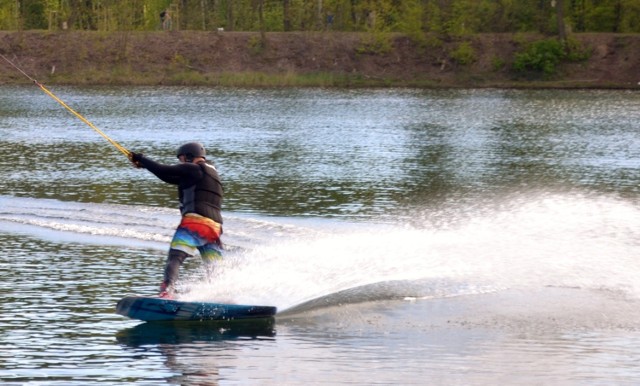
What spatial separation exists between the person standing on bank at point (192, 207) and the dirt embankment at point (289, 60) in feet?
180

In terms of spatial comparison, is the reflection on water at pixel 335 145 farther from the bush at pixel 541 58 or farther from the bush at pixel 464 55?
the bush at pixel 464 55

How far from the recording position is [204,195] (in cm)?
1204

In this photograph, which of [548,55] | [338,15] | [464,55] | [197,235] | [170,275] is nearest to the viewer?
[170,275]

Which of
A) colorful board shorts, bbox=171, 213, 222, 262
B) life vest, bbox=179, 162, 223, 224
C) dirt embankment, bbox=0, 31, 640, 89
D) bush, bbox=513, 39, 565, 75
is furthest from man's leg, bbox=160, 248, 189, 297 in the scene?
bush, bbox=513, 39, 565, 75

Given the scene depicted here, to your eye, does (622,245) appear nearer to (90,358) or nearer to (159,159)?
(90,358)

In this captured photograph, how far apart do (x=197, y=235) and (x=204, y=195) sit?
413 mm

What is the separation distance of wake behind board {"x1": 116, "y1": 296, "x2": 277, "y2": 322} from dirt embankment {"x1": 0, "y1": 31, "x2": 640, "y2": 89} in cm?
5547

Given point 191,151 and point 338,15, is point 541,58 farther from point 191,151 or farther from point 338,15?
point 191,151

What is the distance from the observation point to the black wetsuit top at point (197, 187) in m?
11.9

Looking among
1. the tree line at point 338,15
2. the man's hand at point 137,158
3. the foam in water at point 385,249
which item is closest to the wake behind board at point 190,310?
the foam in water at point 385,249

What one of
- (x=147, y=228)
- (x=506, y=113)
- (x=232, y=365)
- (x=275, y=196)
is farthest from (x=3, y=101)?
(x=232, y=365)

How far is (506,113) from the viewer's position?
47.2m

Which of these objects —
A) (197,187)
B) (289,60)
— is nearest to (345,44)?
(289,60)

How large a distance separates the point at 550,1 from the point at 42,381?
73593 millimetres
